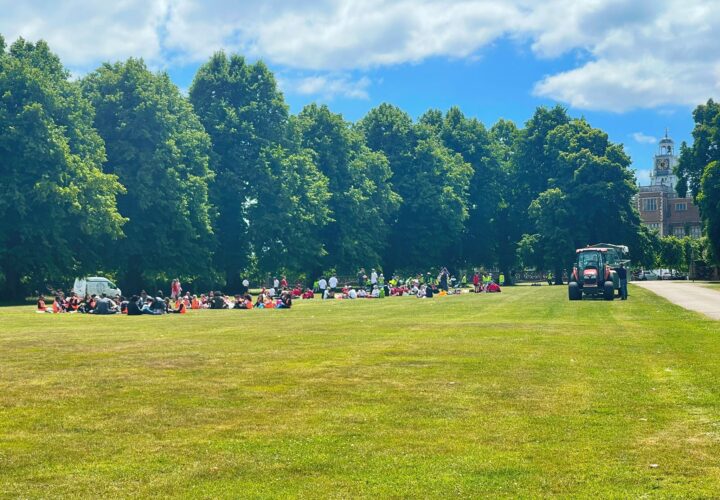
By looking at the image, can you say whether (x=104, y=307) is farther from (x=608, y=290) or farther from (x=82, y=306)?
(x=608, y=290)

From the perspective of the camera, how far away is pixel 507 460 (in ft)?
29.6

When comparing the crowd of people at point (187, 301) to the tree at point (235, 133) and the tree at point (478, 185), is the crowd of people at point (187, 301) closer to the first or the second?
the tree at point (235, 133)

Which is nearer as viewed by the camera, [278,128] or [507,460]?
[507,460]

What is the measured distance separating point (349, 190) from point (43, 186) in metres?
36.9

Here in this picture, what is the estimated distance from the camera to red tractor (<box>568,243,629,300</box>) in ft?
158

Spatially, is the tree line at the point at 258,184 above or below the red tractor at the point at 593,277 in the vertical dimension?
above

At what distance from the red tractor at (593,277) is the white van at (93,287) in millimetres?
31092

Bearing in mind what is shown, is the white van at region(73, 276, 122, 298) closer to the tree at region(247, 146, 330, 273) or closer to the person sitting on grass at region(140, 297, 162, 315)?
the tree at region(247, 146, 330, 273)

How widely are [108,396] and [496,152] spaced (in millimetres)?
92648

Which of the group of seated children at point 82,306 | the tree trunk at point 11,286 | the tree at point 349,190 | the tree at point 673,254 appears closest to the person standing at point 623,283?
the group of seated children at point 82,306

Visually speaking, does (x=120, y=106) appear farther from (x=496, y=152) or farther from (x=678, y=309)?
(x=496, y=152)

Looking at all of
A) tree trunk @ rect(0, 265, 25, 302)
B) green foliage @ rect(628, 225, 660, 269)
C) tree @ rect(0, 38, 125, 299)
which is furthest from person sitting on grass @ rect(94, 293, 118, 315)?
green foliage @ rect(628, 225, 660, 269)

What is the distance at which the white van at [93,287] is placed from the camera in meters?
58.7

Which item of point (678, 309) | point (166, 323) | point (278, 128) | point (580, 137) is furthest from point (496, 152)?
point (166, 323)
